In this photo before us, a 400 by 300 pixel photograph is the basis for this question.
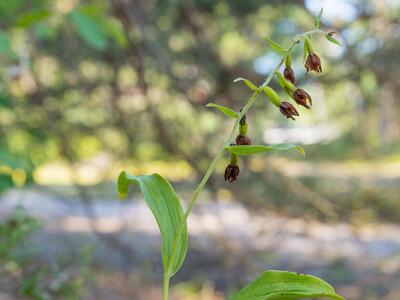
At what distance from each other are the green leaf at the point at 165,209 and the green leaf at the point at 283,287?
0.33 ft

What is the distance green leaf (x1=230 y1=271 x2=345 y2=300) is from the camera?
0.72 m

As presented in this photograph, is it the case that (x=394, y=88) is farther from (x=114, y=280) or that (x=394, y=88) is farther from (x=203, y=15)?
(x=114, y=280)

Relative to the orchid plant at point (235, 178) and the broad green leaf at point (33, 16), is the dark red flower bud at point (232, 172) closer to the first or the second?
the orchid plant at point (235, 178)

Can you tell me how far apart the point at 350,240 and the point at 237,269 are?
2.14 meters

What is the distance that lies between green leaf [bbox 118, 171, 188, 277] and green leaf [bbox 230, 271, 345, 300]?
10 centimetres

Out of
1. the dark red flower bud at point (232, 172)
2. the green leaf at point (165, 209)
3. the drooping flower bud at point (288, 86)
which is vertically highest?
the drooping flower bud at point (288, 86)

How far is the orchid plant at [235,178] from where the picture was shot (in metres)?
0.72

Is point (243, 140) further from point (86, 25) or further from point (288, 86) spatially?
point (86, 25)

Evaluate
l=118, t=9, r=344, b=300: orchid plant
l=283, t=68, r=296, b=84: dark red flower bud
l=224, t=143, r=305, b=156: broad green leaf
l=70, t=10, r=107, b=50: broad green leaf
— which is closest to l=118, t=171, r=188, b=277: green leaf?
l=118, t=9, r=344, b=300: orchid plant

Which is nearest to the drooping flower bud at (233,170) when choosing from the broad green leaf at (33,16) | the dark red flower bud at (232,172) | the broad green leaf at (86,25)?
the dark red flower bud at (232,172)

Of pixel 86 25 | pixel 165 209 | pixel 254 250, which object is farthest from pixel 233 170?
pixel 254 250

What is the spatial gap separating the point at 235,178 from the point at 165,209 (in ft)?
0.35

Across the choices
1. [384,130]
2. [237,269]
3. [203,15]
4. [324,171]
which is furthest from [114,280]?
[384,130]

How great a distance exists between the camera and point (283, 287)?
73cm
